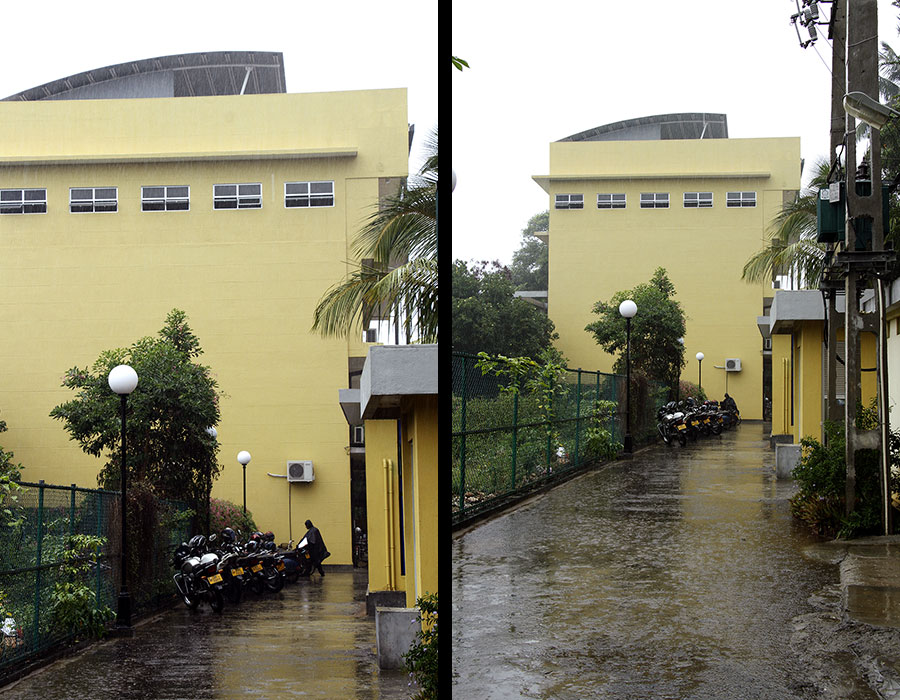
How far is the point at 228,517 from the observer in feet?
25.8

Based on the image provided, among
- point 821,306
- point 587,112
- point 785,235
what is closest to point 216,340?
point 821,306

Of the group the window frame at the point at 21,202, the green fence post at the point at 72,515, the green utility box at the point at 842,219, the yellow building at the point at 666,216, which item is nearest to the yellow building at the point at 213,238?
the window frame at the point at 21,202

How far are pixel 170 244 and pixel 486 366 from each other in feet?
9.59

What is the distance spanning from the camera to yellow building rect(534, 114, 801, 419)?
2302cm

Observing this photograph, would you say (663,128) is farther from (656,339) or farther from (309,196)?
(309,196)

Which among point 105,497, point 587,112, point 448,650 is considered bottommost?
point 105,497

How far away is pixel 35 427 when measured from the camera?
6426mm

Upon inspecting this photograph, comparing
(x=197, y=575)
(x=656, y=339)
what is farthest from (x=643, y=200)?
(x=197, y=575)

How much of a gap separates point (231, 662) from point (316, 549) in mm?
1985

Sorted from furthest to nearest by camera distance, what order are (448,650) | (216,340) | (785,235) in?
1. (785,235)
2. (216,340)
3. (448,650)

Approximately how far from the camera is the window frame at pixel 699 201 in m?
23.5

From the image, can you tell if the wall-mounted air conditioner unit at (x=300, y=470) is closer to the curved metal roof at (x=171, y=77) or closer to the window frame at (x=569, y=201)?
the curved metal roof at (x=171, y=77)

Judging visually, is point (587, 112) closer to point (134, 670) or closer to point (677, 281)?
point (677, 281)

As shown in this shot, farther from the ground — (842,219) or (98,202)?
(98,202)
